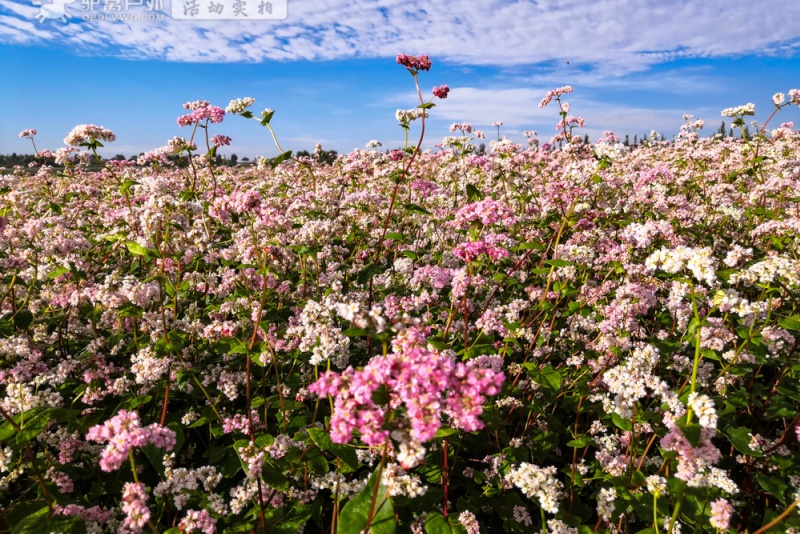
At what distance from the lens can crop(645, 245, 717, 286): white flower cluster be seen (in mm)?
3240

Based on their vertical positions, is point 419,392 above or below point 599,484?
above

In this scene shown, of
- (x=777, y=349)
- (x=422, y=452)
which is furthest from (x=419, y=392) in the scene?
(x=777, y=349)

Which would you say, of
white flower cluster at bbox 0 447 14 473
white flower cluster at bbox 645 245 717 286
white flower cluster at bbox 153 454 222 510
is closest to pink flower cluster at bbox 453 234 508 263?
white flower cluster at bbox 645 245 717 286

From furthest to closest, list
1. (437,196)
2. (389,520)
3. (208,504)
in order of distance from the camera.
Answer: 1. (437,196)
2. (208,504)
3. (389,520)

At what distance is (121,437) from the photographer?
99.0 inches

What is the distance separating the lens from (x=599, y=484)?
14.5 ft

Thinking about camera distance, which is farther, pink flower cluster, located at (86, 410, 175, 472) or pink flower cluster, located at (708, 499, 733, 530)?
pink flower cluster, located at (708, 499, 733, 530)

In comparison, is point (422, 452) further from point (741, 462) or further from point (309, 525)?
point (741, 462)

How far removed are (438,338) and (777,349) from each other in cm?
373

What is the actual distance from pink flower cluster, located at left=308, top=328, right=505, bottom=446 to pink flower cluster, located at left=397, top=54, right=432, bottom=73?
509cm

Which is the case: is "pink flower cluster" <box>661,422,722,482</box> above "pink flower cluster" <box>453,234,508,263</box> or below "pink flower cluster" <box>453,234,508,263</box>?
below

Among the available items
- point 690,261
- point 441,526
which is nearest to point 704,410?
point 690,261

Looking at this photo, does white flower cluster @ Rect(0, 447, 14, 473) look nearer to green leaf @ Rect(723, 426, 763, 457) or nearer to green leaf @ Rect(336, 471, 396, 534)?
green leaf @ Rect(336, 471, 396, 534)

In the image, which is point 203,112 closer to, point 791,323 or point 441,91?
point 441,91
